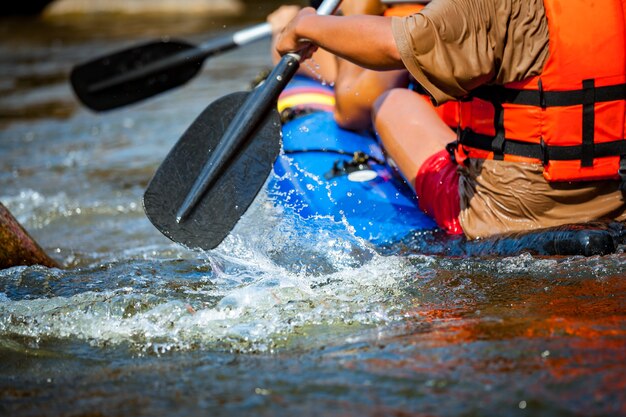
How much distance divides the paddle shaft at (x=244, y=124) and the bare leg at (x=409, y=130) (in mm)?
435

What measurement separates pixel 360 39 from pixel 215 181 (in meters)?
0.83

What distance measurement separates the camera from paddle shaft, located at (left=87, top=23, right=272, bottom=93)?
5.13m

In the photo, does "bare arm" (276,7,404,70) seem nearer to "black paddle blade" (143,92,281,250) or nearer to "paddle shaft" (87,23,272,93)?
"black paddle blade" (143,92,281,250)

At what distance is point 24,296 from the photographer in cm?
298

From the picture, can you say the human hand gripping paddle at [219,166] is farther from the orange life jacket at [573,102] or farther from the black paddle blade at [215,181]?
the orange life jacket at [573,102]

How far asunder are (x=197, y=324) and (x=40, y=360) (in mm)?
460

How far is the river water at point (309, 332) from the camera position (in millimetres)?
2121

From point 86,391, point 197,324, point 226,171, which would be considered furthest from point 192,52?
point 86,391

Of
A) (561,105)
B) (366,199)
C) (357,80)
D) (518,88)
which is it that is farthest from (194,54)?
(561,105)

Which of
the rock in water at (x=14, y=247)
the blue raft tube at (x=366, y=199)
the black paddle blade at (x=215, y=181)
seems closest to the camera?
the blue raft tube at (x=366, y=199)

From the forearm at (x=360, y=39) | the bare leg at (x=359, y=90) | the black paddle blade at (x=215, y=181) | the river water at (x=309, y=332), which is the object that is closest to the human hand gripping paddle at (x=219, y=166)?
the black paddle blade at (x=215, y=181)

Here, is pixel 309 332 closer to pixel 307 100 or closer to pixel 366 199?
pixel 366 199

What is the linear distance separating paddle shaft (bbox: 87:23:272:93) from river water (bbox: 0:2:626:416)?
154 centimetres

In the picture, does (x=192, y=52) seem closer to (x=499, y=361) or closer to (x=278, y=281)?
(x=278, y=281)
